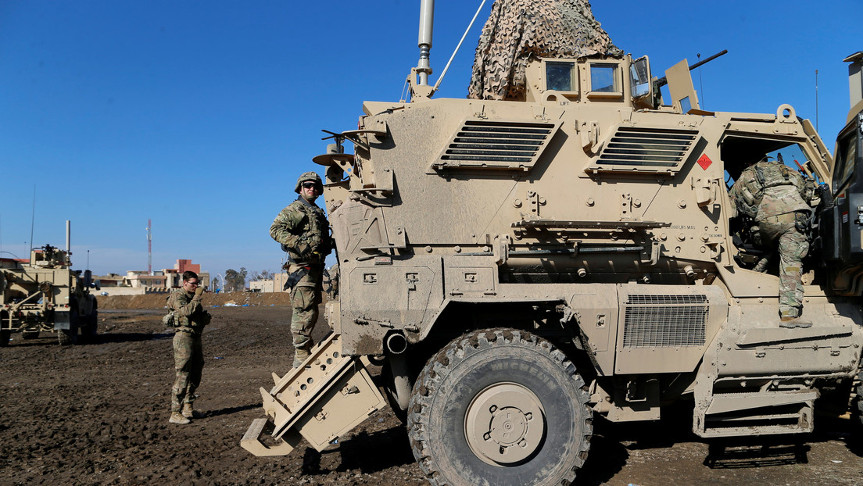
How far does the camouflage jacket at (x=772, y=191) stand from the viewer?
482cm

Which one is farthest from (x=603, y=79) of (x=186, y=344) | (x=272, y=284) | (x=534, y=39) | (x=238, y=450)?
(x=272, y=284)

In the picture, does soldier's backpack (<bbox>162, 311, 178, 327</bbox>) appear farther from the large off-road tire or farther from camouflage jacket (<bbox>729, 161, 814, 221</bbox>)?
camouflage jacket (<bbox>729, 161, 814, 221</bbox>)

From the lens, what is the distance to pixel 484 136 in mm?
4555

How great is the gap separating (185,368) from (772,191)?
6314 millimetres

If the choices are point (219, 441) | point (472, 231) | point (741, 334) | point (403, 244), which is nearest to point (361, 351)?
point (403, 244)

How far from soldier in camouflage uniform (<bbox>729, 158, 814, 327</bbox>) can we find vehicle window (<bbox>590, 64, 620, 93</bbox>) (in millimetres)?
1389

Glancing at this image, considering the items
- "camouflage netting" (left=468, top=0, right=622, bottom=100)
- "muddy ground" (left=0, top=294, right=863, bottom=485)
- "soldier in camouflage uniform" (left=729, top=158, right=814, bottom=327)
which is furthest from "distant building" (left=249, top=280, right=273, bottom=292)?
"soldier in camouflage uniform" (left=729, top=158, right=814, bottom=327)

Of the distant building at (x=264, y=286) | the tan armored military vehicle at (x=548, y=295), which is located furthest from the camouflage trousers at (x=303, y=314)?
the distant building at (x=264, y=286)

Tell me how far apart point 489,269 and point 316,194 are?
2247 millimetres

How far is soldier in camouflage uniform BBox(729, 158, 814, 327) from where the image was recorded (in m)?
4.62

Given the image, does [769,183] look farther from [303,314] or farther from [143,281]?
[143,281]

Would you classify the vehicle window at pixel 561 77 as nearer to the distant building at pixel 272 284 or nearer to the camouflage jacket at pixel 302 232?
the camouflage jacket at pixel 302 232

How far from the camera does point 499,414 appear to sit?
159 inches

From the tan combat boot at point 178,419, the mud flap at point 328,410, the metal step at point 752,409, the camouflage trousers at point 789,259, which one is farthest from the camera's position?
the tan combat boot at point 178,419
